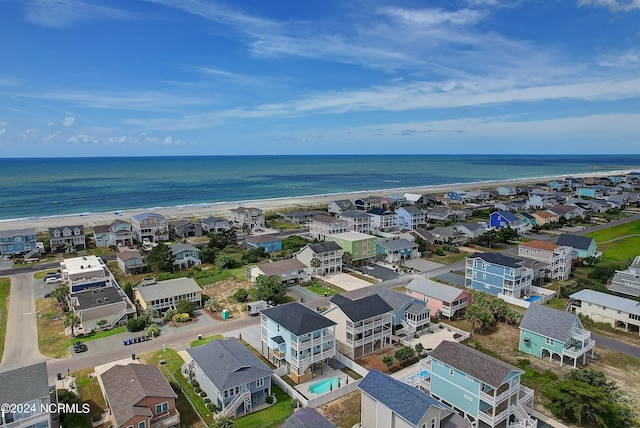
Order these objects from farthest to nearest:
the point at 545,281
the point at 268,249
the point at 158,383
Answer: the point at 268,249 < the point at 545,281 < the point at 158,383

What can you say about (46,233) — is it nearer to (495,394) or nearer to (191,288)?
(191,288)

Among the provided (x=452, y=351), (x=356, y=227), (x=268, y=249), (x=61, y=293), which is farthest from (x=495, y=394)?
(x=356, y=227)

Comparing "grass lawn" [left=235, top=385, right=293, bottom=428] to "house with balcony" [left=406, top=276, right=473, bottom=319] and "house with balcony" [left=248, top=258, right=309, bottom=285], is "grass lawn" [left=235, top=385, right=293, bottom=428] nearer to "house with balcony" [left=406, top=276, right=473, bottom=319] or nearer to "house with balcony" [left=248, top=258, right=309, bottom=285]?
"house with balcony" [left=406, top=276, right=473, bottom=319]

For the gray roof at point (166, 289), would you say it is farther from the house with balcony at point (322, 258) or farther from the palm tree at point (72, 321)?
the house with balcony at point (322, 258)

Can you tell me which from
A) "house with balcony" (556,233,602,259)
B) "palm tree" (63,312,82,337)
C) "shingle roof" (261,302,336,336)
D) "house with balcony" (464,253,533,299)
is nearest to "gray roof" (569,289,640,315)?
"house with balcony" (464,253,533,299)

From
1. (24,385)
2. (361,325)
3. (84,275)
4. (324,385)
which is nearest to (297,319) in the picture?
(324,385)

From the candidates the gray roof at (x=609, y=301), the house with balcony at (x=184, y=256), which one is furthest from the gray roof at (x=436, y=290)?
the house with balcony at (x=184, y=256)
